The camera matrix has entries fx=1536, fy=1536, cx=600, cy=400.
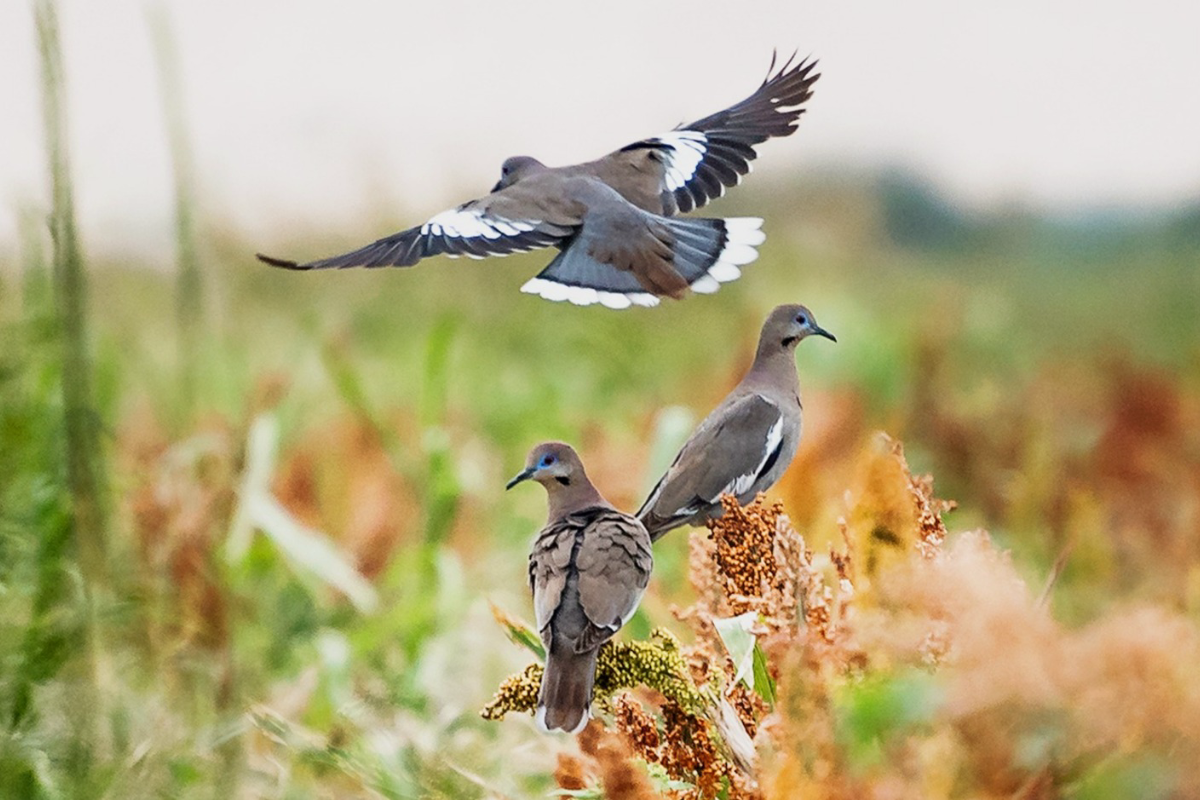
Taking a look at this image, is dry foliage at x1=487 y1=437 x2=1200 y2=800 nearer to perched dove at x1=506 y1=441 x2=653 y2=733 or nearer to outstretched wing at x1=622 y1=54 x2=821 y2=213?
perched dove at x1=506 y1=441 x2=653 y2=733

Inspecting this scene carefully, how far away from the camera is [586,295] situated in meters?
0.88

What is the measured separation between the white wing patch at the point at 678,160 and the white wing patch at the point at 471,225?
0.18 metres

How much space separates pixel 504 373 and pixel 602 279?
4083mm

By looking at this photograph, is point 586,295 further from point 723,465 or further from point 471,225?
point 723,465

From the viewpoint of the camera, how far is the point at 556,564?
0.95 m

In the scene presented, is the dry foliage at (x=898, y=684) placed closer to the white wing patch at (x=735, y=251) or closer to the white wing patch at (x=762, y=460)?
the white wing patch at (x=762, y=460)

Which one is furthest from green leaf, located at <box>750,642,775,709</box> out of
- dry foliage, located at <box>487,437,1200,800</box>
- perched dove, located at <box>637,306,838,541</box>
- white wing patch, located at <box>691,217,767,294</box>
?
white wing patch, located at <box>691,217,767,294</box>

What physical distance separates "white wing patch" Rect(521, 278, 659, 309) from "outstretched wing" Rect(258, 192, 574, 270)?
0.02m

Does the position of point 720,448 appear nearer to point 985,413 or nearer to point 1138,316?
point 985,413

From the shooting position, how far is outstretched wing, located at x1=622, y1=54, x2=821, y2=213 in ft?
3.51

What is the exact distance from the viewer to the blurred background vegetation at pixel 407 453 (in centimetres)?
160

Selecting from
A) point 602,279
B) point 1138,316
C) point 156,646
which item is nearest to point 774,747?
point 602,279

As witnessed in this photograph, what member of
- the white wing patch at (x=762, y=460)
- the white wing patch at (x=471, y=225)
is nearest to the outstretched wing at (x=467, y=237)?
the white wing patch at (x=471, y=225)

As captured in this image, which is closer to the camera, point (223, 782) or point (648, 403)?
point (223, 782)
